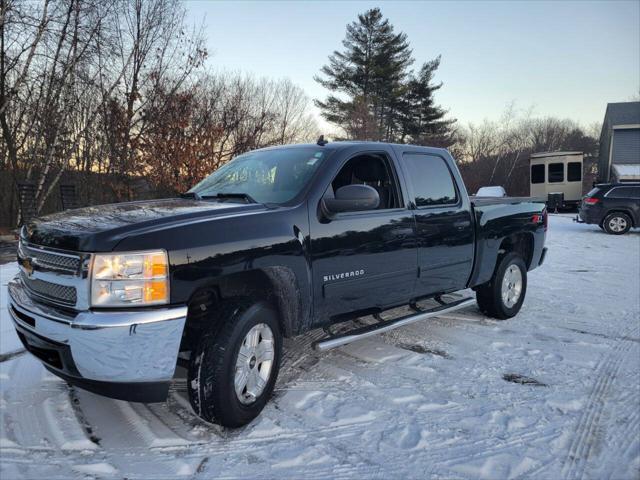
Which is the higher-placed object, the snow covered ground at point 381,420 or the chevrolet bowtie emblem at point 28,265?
the chevrolet bowtie emblem at point 28,265

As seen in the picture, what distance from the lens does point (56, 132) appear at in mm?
14453

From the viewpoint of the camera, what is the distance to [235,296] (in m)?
3.00

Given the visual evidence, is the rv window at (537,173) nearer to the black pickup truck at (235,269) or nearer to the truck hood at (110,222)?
the black pickup truck at (235,269)

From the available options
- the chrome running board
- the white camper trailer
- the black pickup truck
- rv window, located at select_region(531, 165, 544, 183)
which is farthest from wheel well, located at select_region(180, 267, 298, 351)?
rv window, located at select_region(531, 165, 544, 183)

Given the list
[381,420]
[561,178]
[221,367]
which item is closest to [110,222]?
[221,367]

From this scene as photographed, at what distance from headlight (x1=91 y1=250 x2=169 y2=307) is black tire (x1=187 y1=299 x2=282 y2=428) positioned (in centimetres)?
44

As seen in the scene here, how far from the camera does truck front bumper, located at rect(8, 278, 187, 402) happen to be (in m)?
2.40

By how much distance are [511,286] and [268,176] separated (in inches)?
135

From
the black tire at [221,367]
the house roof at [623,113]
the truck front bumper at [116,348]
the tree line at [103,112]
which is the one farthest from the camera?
the house roof at [623,113]

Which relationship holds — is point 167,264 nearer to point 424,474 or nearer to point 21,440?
point 21,440

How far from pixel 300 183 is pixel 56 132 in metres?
13.9

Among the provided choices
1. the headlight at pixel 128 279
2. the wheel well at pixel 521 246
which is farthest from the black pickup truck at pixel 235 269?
the wheel well at pixel 521 246

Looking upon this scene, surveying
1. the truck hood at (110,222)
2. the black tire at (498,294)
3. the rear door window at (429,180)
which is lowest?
the black tire at (498,294)

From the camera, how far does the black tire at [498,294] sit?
5.29 meters
